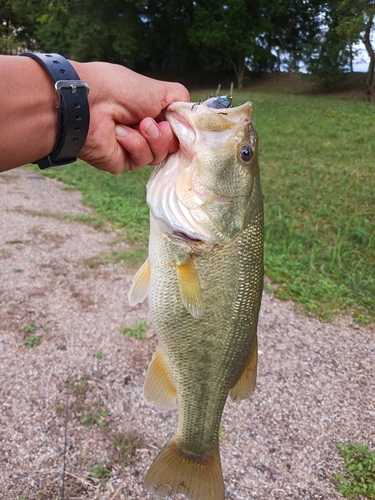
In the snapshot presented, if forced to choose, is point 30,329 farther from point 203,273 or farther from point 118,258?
point 203,273

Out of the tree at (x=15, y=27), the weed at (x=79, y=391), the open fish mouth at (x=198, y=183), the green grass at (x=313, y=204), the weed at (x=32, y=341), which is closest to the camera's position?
the open fish mouth at (x=198, y=183)

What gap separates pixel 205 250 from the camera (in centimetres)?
178

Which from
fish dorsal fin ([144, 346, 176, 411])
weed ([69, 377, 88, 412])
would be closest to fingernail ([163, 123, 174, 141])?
fish dorsal fin ([144, 346, 176, 411])

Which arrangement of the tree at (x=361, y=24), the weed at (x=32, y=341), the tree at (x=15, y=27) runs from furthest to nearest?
the tree at (x=15, y=27), the tree at (x=361, y=24), the weed at (x=32, y=341)

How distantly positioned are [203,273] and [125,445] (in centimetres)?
200

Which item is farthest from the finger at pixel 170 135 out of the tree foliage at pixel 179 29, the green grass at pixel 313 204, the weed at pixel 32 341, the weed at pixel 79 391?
the tree foliage at pixel 179 29

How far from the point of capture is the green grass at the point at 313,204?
5203 mm

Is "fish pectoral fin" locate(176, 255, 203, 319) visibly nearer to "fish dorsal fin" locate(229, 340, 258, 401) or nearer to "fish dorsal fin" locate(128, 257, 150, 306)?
"fish dorsal fin" locate(128, 257, 150, 306)

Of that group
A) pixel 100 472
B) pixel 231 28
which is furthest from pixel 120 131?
pixel 231 28

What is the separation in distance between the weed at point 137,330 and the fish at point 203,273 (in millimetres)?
2391

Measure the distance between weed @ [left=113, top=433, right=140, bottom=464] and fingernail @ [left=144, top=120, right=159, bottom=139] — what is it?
235 cm

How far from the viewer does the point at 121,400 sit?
3.56 metres

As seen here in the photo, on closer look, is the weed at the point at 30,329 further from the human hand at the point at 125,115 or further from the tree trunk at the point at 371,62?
the tree trunk at the point at 371,62

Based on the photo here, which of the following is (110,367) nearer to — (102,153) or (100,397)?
(100,397)
